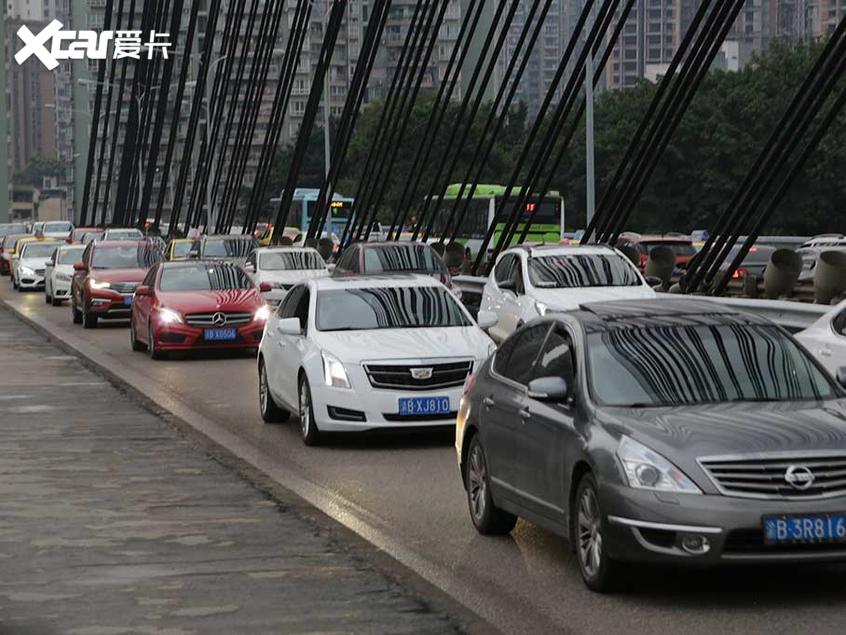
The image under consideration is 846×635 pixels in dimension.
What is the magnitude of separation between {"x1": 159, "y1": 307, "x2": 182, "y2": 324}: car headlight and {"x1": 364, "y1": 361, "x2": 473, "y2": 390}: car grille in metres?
11.3

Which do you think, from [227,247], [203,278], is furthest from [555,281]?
[227,247]

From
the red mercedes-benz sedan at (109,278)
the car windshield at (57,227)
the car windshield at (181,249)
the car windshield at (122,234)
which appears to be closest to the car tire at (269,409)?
the red mercedes-benz sedan at (109,278)

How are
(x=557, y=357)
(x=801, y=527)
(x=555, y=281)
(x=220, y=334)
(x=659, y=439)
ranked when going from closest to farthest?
(x=801, y=527)
(x=659, y=439)
(x=557, y=357)
(x=555, y=281)
(x=220, y=334)

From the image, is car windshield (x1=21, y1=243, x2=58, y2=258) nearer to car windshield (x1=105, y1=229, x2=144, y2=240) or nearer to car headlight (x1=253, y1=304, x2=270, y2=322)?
car windshield (x1=105, y1=229, x2=144, y2=240)

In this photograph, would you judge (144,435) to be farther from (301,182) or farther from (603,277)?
(301,182)

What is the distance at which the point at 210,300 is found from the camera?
85.6 feet

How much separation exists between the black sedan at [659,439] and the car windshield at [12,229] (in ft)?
261

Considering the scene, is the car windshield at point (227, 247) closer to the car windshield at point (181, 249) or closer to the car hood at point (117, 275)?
the car windshield at point (181, 249)

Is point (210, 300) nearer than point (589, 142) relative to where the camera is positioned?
Yes

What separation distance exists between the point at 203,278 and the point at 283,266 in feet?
26.1

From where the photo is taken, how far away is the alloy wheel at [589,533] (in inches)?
326

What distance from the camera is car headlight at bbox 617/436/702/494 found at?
26.1ft

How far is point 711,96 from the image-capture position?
83125 mm

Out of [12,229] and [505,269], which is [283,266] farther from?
[12,229]
